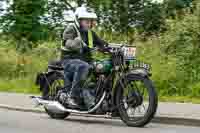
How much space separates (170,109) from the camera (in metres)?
12.3

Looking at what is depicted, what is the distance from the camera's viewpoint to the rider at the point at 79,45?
36.8ft

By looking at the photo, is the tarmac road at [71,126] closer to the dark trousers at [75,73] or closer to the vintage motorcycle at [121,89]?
the vintage motorcycle at [121,89]

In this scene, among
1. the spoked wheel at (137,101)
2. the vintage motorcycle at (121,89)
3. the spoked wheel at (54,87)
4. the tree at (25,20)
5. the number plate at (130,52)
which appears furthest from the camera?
the tree at (25,20)

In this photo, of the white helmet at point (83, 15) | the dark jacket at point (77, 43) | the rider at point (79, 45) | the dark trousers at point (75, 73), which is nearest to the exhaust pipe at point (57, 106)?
the rider at point (79, 45)

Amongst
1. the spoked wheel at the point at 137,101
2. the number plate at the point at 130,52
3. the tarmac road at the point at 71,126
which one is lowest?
the tarmac road at the point at 71,126

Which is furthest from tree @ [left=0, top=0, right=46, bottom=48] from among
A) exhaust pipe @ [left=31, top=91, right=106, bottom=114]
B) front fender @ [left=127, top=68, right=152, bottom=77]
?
front fender @ [left=127, top=68, right=152, bottom=77]

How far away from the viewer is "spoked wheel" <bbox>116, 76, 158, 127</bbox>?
1020 centimetres

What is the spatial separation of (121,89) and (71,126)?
0.93 metres

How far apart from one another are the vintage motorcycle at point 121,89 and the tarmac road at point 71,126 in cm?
21

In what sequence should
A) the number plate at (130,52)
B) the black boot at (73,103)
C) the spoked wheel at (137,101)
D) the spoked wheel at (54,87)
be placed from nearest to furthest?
the spoked wheel at (137,101) < the number plate at (130,52) < the black boot at (73,103) < the spoked wheel at (54,87)

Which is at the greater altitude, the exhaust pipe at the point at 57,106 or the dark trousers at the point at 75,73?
the dark trousers at the point at 75,73

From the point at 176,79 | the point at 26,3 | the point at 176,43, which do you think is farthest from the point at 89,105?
the point at 26,3

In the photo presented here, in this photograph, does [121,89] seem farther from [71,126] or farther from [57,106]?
[57,106]

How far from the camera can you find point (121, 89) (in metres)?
10.7
